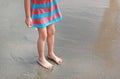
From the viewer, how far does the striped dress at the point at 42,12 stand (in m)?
2.71

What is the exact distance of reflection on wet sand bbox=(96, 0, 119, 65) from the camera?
10.8 feet

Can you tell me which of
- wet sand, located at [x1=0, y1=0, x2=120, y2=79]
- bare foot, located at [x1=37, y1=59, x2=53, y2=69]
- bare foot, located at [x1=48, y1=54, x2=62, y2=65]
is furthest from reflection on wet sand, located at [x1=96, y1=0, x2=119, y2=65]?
bare foot, located at [x1=37, y1=59, x2=53, y2=69]

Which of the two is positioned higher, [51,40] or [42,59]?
[51,40]

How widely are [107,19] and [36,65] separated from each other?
4.60ft

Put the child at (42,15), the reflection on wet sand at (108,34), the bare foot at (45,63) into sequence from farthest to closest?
1. the reflection on wet sand at (108,34)
2. the bare foot at (45,63)
3. the child at (42,15)

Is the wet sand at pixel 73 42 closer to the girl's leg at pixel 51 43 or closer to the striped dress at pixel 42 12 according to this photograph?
the girl's leg at pixel 51 43

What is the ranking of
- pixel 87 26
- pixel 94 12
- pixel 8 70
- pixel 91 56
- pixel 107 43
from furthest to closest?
pixel 94 12 → pixel 87 26 → pixel 107 43 → pixel 91 56 → pixel 8 70

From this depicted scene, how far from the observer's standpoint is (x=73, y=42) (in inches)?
136

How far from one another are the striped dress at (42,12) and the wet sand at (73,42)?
0.53 metres

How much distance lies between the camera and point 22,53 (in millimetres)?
→ 3266

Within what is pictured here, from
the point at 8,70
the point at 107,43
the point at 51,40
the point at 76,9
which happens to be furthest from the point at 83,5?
the point at 8,70

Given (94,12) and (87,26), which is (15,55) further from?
(94,12)

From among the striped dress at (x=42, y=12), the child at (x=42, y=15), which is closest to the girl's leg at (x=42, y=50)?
the child at (x=42, y=15)

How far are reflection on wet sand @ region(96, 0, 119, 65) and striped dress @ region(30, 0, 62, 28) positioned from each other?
2.67 feet
